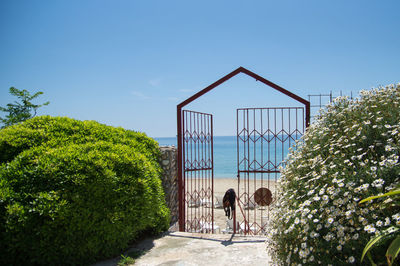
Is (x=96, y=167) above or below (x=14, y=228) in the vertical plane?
above

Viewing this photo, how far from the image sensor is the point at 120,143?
628 cm

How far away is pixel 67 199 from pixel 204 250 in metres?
2.50

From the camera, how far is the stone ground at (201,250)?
15.3 feet

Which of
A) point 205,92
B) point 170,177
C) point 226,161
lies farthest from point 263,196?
point 226,161

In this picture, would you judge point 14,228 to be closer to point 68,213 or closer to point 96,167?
point 68,213

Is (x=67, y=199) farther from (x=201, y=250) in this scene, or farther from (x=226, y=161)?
(x=226, y=161)

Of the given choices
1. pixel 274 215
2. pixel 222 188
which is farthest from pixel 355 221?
pixel 222 188

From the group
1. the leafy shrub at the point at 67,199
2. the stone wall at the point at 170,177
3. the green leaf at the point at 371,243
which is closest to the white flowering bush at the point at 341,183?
the green leaf at the point at 371,243

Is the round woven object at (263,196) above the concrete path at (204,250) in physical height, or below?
above

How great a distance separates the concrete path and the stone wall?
1490 millimetres

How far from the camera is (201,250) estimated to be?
16.9 ft

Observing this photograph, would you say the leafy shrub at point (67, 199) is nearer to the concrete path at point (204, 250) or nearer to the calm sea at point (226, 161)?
the concrete path at point (204, 250)

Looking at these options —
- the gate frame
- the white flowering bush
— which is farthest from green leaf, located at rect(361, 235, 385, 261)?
the gate frame

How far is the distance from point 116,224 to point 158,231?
156 centimetres
